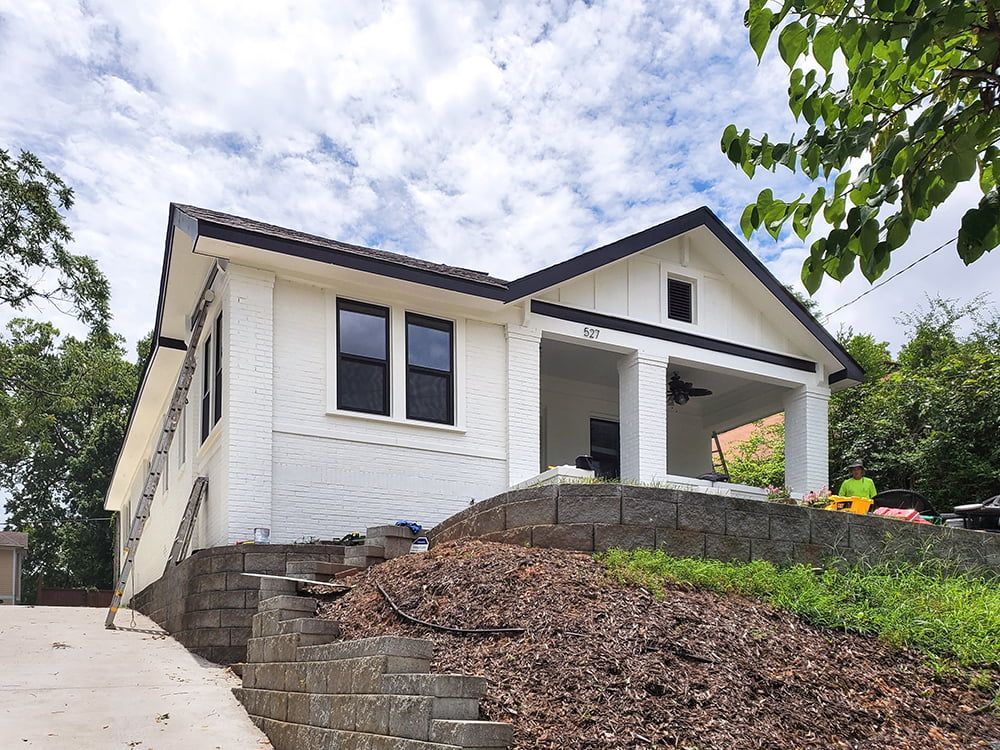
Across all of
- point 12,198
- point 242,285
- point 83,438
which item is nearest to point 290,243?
point 242,285

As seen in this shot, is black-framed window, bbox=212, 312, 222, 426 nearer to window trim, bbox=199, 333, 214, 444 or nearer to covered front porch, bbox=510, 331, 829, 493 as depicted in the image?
window trim, bbox=199, 333, 214, 444

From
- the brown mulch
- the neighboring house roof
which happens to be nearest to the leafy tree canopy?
the brown mulch

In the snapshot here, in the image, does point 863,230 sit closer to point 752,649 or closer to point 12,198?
point 752,649

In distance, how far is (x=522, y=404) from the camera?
1464 centimetres

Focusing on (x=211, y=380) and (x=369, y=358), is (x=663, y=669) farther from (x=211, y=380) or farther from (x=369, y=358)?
(x=211, y=380)

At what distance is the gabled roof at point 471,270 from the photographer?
40.6 ft

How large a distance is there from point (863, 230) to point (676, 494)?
18.2 ft

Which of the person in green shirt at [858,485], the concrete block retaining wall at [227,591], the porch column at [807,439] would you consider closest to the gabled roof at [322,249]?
the concrete block retaining wall at [227,591]

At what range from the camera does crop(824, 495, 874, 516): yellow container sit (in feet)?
39.4

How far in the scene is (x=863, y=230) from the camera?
3896 mm

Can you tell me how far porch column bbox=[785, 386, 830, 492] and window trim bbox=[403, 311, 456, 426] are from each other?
6309 mm

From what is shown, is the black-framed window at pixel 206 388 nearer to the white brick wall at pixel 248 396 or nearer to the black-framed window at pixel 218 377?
the black-framed window at pixel 218 377

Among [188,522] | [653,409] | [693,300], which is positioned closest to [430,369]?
[653,409]

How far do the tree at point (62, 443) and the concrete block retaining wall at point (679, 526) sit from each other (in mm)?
17229
